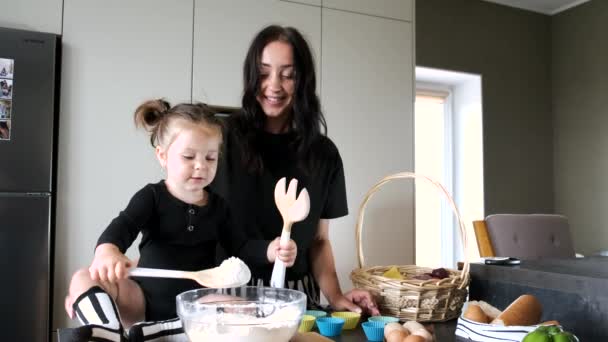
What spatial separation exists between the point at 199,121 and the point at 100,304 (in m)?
0.41

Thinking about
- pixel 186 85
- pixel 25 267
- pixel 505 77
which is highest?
pixel 505 77

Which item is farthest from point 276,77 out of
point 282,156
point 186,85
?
point 186,85

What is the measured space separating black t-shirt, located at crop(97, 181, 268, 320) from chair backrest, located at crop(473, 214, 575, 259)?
1400mm

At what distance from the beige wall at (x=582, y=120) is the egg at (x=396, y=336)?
3.17 metres

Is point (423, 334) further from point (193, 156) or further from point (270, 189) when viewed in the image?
point (270, 189)

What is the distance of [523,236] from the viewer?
2203 millimetres

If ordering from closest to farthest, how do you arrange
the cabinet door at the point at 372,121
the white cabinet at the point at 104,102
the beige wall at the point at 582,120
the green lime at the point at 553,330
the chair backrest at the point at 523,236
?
the green lime at the point at 553,330 → the white cabinet at the point at 104,102 → the chair backrest at the point at 523,236 → the cabinet door at the point at 372,121 → the beige wall at the point at 582,120

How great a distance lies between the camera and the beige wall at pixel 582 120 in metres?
3.38

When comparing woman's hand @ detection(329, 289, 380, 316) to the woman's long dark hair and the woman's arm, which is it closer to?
the woman's arm

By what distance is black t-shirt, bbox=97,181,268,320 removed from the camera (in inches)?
38.6

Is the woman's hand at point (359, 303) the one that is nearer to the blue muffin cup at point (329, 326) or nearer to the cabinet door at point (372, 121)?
the blue muffin cup at point (329, 326)

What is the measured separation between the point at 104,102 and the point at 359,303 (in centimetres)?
146

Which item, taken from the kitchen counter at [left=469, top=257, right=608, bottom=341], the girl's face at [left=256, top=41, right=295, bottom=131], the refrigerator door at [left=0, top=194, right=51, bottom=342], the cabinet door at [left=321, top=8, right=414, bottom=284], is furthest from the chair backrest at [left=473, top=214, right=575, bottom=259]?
the refrigerator door at [left=0, top=194, right=51, bottom=342]

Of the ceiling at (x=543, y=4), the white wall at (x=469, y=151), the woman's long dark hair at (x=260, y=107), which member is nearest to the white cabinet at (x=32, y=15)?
the woman's long dark hair at (x=260, y=107)
